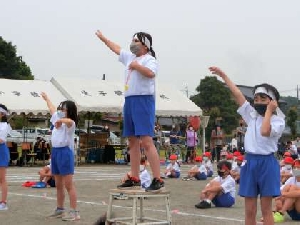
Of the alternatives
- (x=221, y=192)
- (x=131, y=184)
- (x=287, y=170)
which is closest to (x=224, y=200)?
(x=221, y=192)

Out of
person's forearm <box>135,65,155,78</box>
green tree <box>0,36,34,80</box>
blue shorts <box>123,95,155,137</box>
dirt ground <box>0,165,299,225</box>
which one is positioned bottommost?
dirt ground <box>0,165,299,225</box>

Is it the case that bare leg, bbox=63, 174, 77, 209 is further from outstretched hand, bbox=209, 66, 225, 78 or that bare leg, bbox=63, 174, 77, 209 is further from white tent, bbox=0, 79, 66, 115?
white tent, bbox=0, 79, 66, 115

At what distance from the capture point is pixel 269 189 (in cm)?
610

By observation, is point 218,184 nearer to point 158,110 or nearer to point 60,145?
point 60,145

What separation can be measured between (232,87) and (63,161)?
10.9ft

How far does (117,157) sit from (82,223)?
19.5 meters

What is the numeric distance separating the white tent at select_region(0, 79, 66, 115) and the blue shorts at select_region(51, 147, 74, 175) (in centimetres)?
1251

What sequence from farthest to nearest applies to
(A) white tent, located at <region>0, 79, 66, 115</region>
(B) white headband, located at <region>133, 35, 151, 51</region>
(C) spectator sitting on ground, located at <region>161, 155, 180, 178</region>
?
A: (A) white tent, located at <region>0, 79, 66, 115</region> < (C) spectator sitting on ground, located at <region>161, 155, 180, 178</region> < (B) white headband, located at <region>133, 35, 151, 51</region>

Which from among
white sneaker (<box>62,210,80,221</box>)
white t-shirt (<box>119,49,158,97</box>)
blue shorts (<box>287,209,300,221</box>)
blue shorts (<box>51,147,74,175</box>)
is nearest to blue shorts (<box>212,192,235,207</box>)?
blue shorts (<box>287,209,300,221</box>)

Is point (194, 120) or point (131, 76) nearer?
point (131, 76)

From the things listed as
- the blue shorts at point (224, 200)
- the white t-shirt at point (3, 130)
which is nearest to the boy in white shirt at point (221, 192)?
the blue shorts at point (224, 200)

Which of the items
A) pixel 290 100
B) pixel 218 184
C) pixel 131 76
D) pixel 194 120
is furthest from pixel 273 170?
pixel 290 100

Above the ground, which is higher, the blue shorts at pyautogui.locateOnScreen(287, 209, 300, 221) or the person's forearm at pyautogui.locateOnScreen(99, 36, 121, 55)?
the person's forearm at pyautogui.locateOnScreen(99, 36, 121, 55)

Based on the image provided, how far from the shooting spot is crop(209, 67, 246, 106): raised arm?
6.39 metres
